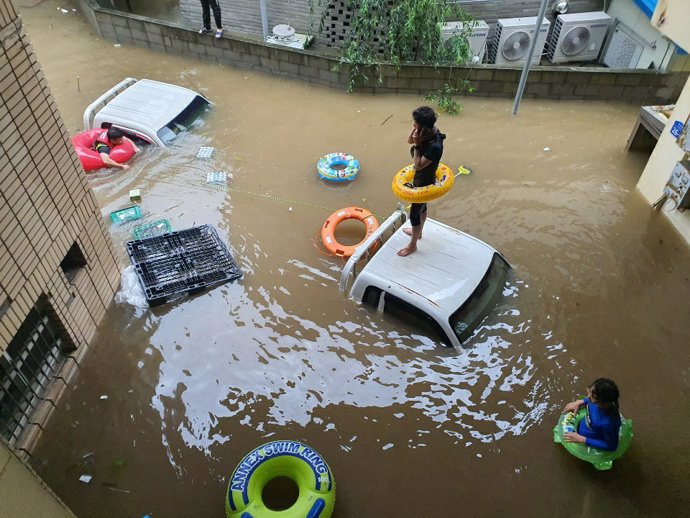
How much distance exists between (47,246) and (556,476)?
5.70 meters

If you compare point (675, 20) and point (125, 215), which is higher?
point (675, 20)

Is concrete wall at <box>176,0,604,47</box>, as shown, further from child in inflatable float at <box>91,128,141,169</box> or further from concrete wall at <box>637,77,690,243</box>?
concrete wall at <box>637,77,690,243</box>

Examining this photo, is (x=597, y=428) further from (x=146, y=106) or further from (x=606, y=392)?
(x=146, y=106)

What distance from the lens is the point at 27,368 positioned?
5.14m

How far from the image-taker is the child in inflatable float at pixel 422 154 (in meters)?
5.44

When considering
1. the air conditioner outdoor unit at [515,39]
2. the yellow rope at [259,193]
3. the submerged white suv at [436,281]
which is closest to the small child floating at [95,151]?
the yellow rope at [259,193]

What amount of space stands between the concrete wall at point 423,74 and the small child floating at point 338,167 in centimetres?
279

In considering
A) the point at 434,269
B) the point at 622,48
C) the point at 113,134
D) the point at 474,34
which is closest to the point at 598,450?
the point at 434,269

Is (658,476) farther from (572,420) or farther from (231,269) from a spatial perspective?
(231,269)

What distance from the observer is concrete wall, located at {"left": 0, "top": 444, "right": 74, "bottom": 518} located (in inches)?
118

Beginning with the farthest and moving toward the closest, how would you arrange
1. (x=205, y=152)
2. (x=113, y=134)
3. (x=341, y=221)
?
(x=205, y=152) < (x=113, y=134) < (x=341, y=221)

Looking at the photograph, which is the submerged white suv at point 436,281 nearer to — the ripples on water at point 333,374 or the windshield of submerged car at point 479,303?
the windshield of submerged car at point 479,303

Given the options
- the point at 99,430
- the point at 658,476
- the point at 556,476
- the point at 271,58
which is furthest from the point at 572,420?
the point at 271,58

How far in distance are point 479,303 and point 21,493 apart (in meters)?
4.71
